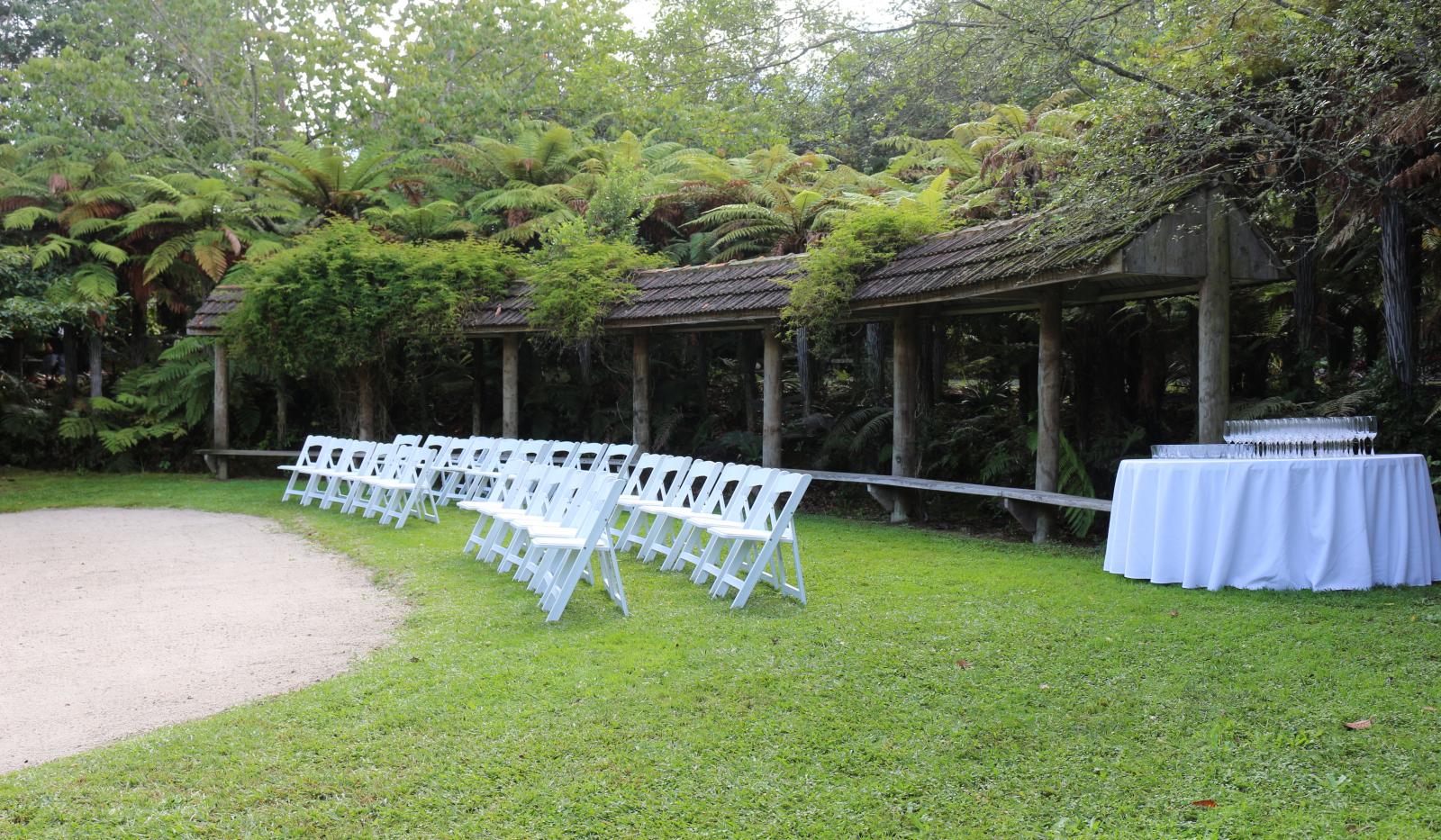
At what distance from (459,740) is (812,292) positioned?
24.6ft

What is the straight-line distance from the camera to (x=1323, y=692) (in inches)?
177

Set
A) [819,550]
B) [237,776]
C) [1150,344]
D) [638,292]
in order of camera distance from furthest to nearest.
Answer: [638,292], [1150,344], [819,550], [237,776]

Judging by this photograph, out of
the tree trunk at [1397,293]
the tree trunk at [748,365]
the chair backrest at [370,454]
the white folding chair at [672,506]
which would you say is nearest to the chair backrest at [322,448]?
the chair backrest at [370,454]

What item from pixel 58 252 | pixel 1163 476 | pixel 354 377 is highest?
pixel 58 252

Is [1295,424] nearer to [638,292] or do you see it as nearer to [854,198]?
[854,198]

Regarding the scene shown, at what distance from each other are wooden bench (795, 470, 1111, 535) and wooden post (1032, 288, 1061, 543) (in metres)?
0.12

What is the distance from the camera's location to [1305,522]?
263 inches

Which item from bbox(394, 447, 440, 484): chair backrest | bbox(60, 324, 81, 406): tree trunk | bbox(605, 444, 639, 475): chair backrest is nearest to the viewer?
bbox(394, 447, 440, 484): chair backrest

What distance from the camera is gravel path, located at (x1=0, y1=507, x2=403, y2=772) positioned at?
4.62 meters

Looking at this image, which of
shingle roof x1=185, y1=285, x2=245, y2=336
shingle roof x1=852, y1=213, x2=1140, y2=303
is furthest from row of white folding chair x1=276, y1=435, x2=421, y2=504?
shingle roof x1=852, y1=213, x2=1140, y2=303

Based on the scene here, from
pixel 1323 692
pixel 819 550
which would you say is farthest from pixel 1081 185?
pixel 1323 692

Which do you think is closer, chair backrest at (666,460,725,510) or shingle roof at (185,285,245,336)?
chair backrest at (666,460,725,510)

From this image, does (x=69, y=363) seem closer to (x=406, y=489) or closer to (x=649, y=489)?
(x=406, y=489)

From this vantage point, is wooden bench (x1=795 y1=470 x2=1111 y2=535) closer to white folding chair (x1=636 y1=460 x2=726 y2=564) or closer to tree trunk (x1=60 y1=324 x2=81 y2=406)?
white folding chair (x1=636 y1=460 x2=726 y2=564)
